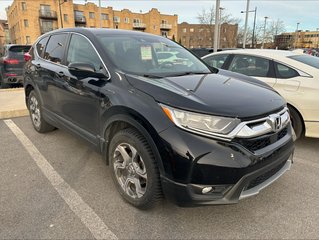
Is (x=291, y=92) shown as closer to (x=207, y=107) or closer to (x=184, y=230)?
(x=207, y=107)

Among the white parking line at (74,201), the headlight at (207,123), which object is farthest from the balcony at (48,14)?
the headlight at (207,123)

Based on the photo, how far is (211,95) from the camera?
236cm

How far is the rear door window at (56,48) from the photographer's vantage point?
3753mm

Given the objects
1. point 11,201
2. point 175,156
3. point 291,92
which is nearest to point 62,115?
point 11,201

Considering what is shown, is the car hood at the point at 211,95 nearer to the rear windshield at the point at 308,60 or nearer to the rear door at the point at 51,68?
the rear door at the point at 51,68

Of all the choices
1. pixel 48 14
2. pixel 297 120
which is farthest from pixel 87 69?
pixel 48 14

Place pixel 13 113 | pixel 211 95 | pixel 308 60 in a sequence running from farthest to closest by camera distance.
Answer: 1. pixel 13 113
2. pixel 308 60
3. pixel 211 95

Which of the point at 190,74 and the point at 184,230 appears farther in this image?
the point at 190,74

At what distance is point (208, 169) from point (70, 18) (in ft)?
177

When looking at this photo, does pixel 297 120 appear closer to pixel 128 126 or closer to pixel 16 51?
pixel 128 126

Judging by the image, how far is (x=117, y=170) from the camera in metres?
2.80

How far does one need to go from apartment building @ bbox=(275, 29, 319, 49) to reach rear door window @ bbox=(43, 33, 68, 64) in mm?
54341

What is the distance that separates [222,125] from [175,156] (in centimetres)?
46

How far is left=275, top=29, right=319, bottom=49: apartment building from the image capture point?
2111 inches
